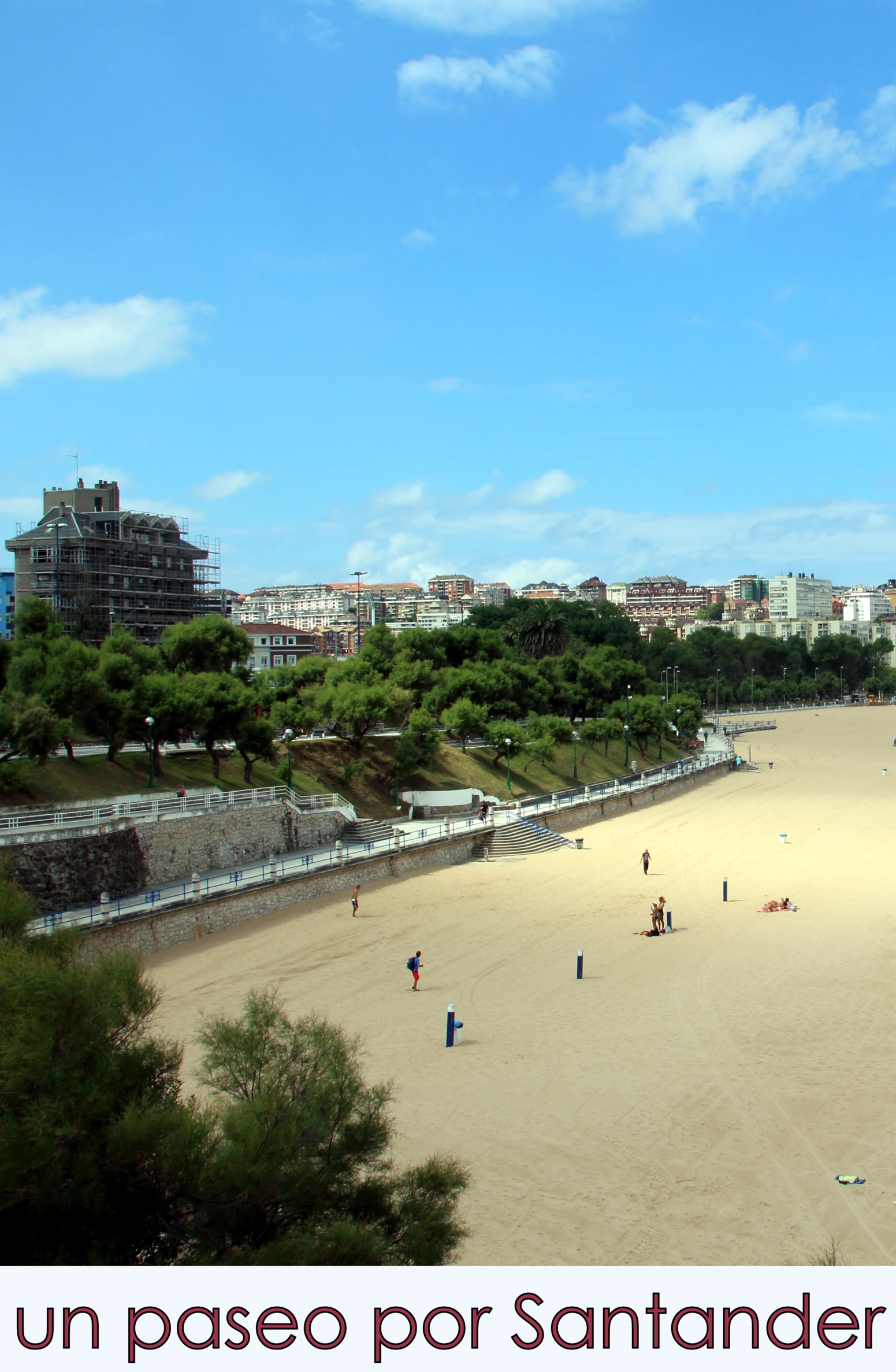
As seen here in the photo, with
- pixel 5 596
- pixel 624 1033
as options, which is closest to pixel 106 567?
pixel 5 596

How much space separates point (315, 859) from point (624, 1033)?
15.3m

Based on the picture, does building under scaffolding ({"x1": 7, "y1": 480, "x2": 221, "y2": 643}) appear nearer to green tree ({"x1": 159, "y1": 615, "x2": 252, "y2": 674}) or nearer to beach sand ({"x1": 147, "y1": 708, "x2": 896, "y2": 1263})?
green tree ({"x1": 159, "y1": 615, "x2": 252, "y2": 674})

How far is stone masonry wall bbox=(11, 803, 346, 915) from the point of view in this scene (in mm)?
24016

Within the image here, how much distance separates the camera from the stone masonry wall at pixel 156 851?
24.0 meters

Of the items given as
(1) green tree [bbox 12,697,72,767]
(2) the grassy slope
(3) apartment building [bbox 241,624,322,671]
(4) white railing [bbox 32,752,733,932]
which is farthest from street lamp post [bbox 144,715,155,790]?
(3) apartment building [bbox 241,624,322,671]

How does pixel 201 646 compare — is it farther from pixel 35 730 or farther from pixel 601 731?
pixel 601 731

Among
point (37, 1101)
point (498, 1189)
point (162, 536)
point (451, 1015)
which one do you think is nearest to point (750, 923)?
point (451, 1015)

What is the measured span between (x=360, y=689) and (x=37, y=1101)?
3538 cm

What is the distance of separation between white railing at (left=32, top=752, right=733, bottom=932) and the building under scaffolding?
29.8m

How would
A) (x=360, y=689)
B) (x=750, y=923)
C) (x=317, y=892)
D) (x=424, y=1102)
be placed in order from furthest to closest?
(x=360, y=689)
(x=317, y=892)
(x=750, y=923)
(x=424, y=1102)

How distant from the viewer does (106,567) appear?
2591 inches

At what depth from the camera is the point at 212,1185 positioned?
7738 mm

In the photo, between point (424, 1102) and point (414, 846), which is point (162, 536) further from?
point (424, 1102)

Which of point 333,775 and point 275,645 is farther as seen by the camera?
point 275,645
